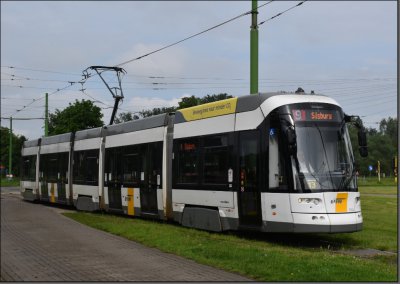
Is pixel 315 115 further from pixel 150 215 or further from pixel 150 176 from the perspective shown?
pixel 150 215

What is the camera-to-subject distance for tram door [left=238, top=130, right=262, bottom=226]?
11.9 m

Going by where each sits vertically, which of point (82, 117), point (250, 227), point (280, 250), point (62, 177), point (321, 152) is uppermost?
point (82, 117)

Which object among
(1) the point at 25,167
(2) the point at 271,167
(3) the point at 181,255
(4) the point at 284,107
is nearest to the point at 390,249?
(2) the point at 271,167

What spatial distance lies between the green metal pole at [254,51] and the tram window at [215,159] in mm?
2144

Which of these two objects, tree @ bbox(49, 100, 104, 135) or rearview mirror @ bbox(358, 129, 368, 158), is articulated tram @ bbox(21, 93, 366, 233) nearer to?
rearview mirror @ bbox(358, 129, 368, 158)

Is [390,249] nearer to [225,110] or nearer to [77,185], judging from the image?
[225,110]

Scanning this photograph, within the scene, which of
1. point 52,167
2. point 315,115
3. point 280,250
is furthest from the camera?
point 52,167

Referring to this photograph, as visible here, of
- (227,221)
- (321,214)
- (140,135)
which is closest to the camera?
(321,214)

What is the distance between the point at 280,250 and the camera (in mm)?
10484

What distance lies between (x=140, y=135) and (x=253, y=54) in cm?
474

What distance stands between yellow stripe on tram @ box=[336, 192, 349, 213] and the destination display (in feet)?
5.55

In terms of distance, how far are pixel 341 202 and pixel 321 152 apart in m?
1.11

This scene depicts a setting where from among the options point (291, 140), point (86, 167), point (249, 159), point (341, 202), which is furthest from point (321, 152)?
point (86, 167)

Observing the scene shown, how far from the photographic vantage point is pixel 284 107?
1163 cm
